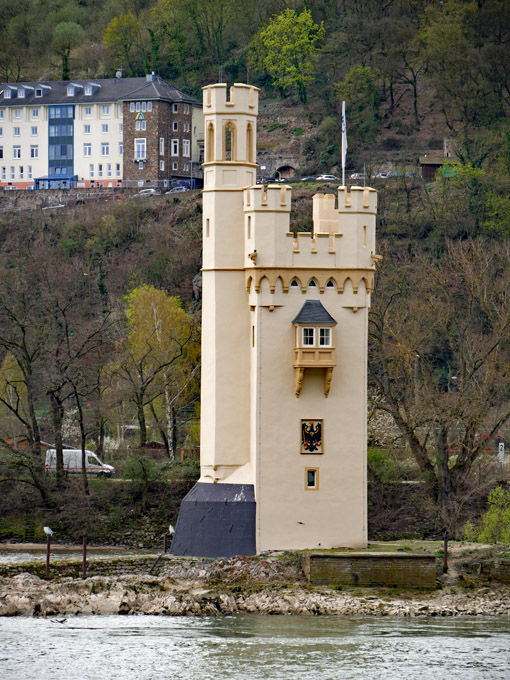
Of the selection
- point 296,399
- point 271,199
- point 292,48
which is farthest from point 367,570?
point 292,48

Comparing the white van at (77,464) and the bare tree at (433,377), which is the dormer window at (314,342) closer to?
the bare tree at (433,377)

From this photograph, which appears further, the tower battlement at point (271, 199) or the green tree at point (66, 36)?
the green tree at point (66, 36)

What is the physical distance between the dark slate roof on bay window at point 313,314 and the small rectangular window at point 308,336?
0.28 m

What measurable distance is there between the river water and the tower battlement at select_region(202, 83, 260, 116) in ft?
50.7

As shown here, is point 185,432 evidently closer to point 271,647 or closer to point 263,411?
point 263,411

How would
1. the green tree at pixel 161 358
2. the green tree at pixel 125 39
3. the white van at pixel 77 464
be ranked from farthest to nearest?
the green tree at pixel 125 39, the green tree at pixel 161 358, the white van at pixel 77 464

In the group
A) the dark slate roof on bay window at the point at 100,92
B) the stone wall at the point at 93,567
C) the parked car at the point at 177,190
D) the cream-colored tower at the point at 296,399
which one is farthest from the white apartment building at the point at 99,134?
the stone wall at the point at 93,567

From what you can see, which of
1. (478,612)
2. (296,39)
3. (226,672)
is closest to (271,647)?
(226,672)

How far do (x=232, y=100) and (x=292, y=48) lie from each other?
8235 cm

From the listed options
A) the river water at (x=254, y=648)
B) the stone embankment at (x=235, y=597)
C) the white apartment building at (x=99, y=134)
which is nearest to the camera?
the river water at (x=254, y=648)

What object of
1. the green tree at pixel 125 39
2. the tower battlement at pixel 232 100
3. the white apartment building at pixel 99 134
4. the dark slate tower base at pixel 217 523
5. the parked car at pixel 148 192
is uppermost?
the green tree at pixel 125 39

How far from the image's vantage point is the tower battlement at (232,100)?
53.3 meters

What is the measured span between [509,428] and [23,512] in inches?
869

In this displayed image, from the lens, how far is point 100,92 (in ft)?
464
